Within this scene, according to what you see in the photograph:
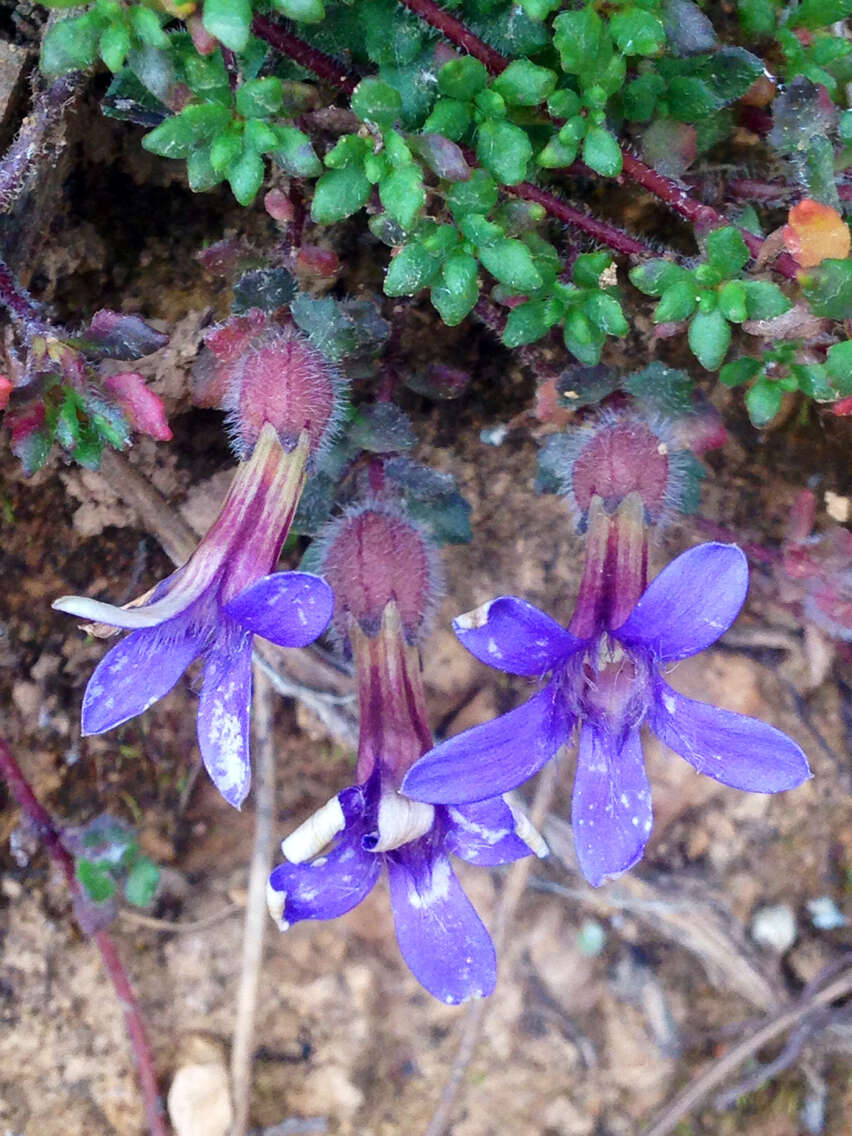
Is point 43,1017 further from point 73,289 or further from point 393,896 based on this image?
point 73,289

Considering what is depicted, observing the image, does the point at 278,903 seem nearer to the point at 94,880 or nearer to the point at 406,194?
the point at 94,880

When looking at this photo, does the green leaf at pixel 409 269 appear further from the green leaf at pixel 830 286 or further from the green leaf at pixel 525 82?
the green leaf at pixel 830 286

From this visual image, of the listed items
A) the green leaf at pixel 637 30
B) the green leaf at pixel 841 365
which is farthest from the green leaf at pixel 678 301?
the green leaf at pixel 637 30

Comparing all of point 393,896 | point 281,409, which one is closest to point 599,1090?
point 393,896

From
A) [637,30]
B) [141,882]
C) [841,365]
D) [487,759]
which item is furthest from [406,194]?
[141,882]

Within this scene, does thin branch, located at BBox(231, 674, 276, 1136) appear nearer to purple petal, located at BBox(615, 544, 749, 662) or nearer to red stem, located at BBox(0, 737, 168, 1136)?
red stem, located at BBox(0, 737, 168, 1136)

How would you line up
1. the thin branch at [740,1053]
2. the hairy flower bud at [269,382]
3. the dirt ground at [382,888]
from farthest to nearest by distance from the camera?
the thin branch at [740,1053], the dirt ground at [382,888], the hairy flower bud at [269,382]
